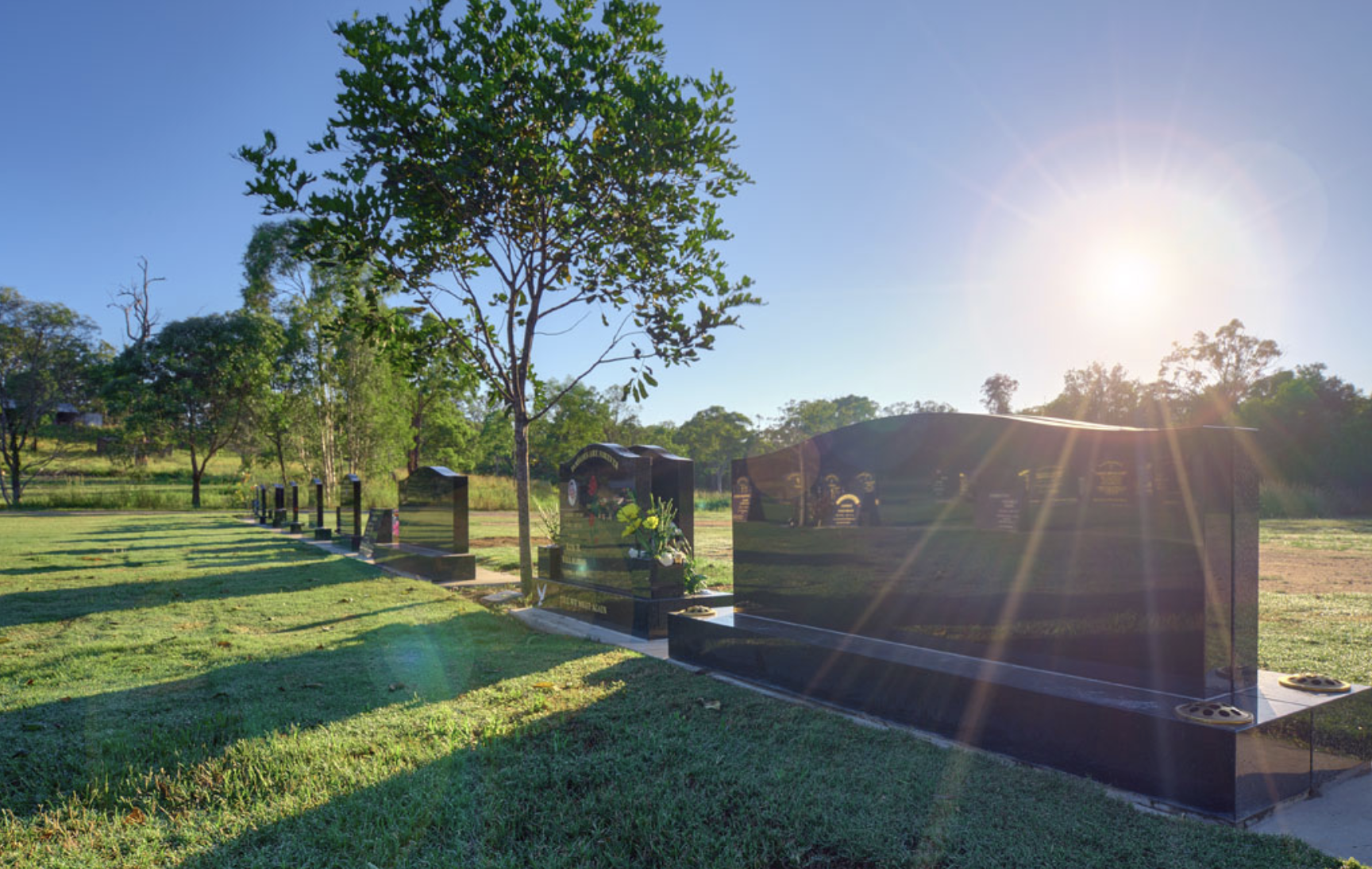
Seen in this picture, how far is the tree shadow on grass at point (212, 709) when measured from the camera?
3422mm

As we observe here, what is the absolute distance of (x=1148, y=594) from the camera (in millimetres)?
3799

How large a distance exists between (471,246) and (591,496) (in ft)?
11.8

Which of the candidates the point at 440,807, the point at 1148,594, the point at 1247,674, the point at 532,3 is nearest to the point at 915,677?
the point at 1148,594

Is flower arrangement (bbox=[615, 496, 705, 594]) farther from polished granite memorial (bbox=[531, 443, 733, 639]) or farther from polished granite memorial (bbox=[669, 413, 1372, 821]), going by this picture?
polished granite memorial (bbox=[669, 413, 1372, 821])

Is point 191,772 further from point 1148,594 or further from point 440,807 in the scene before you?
point 1148,594

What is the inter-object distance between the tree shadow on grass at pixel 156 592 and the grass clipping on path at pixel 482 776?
6.28 feet

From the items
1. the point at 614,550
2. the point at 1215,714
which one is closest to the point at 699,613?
the point at 614,550

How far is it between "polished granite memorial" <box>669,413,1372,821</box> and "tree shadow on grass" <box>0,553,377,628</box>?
23.0 ft

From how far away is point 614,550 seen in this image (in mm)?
8266

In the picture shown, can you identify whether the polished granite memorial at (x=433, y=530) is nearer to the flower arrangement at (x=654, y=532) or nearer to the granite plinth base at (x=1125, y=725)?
the flower arrangement at (x=654, y=532)

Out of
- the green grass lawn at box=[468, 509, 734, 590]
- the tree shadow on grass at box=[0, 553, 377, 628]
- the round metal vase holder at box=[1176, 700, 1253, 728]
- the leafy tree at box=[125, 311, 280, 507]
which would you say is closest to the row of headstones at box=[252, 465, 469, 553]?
the green grass lawn at box=[468, 509, 734, 590]

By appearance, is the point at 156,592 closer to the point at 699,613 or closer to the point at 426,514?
the point at 426,514

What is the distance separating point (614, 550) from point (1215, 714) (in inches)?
232

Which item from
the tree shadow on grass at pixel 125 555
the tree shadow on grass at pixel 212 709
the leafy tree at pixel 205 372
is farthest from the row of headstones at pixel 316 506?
the tree shadow on grass at pixel 212 709
